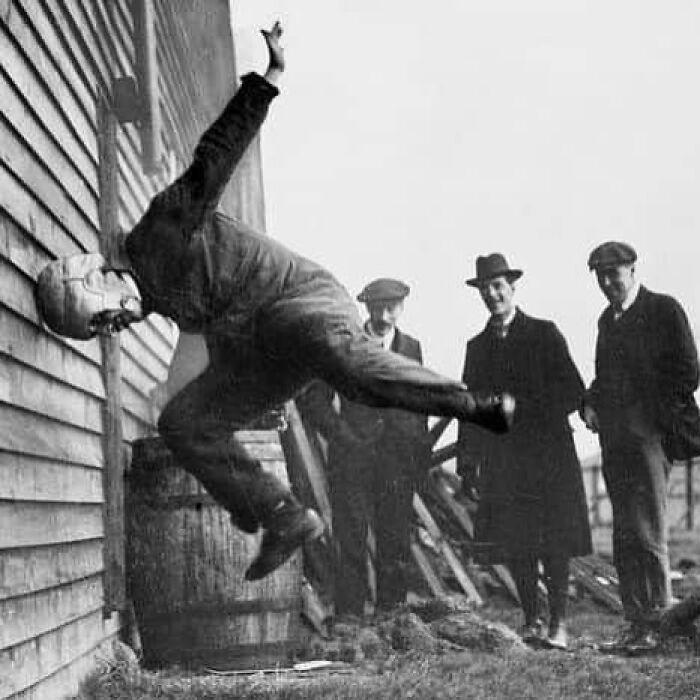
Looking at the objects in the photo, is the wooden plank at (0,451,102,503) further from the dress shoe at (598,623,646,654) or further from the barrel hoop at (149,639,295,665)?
the dress shoe at (598,623,646,654)

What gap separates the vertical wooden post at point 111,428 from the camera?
215 inches

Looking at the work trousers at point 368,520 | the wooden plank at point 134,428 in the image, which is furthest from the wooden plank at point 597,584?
the wooden plank at point 134,428

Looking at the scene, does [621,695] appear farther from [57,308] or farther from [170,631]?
[57,308]

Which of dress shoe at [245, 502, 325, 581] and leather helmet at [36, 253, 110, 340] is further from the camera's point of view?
dress shoe at [245, 502, 325, 581]

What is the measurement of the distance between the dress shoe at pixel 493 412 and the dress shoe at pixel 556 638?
2.86 m

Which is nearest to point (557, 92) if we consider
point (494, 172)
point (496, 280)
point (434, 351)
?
point (494, 172)

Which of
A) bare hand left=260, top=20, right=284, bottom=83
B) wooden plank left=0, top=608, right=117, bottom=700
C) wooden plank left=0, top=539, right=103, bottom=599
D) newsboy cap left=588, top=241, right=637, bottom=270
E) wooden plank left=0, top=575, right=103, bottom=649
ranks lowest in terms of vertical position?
wooden plank left=0, top=608, right=117, bottom=700

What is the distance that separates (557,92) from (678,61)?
2.30 metres

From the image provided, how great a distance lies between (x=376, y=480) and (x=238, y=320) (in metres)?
3.35

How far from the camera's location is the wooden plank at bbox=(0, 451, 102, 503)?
12.5 feet

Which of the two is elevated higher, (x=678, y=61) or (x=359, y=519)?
(x=678, y=61)

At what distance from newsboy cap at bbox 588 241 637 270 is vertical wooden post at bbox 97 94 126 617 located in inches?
109

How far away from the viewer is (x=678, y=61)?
1880 cm

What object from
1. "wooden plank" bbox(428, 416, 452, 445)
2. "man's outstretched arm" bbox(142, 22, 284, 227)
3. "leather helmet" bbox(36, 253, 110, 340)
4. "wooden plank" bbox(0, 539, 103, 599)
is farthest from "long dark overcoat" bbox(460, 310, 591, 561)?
"leather helmet" bbox(36, 253, 110, 340)
